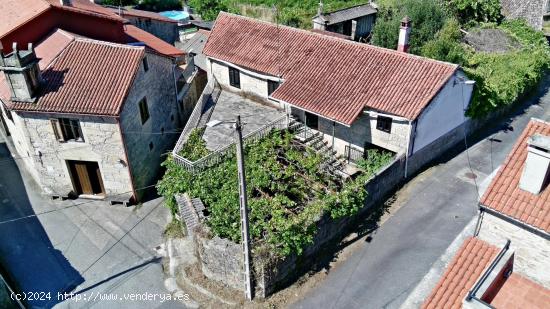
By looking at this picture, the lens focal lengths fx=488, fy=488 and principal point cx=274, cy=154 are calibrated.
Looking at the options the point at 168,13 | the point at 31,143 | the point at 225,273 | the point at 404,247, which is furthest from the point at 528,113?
the point at 168,13

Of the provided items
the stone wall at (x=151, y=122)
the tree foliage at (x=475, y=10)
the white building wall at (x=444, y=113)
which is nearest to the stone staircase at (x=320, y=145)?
the white building wall at (x=444, y=113)

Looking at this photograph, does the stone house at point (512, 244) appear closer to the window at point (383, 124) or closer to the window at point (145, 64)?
the window at point (383, 124)

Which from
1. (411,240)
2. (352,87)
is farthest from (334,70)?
(411,240)

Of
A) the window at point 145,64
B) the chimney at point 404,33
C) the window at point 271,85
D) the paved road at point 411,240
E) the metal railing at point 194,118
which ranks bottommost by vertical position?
the paved road at point 411,240

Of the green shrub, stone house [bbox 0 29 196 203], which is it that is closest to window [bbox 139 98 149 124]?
stone house [bbox 0 29 196 203]

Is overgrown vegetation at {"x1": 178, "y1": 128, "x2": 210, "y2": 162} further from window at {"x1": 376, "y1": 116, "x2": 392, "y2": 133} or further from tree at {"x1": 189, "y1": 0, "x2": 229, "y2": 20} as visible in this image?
tree at {"x1": 189, "y1": 0, "x2": 229, "y2": 20}

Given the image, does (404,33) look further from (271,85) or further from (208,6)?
(208,6)
